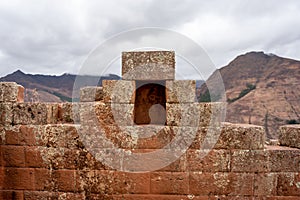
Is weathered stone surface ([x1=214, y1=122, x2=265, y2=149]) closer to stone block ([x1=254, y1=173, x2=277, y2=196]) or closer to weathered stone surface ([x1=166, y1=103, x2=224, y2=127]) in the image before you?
weathered stone surface ([x1=166, y1=103, x2=224, y2=127])

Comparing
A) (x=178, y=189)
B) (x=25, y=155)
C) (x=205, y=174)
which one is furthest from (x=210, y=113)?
(x=25, y=155)

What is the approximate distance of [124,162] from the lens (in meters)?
4.88

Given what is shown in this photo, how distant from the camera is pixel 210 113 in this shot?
4766 mm

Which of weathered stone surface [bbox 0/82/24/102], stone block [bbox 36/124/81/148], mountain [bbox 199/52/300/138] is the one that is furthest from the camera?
mountain [bbox 199/52/300/138]

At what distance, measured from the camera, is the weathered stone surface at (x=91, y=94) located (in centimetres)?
527

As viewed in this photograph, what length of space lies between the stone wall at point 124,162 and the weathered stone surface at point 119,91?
9 cm

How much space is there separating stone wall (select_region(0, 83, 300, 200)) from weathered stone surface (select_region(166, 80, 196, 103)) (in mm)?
121

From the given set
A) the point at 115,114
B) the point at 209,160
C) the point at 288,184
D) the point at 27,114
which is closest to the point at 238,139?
the point at 209,160

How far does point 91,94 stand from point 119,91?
0.72 metres

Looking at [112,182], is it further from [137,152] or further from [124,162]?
[137,152]

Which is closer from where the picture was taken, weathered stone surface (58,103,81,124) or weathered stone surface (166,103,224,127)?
weathered stone surface (166,103,224,127)

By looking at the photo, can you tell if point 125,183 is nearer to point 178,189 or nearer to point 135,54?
point 178,189

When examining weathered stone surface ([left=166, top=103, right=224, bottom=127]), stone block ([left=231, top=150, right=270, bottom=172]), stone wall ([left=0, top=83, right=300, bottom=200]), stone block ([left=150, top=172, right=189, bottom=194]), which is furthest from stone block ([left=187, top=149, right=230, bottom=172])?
weathered stone surface ([left=166, top=103, right=224, bottom=127])

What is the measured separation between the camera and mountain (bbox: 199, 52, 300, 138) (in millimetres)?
34031
